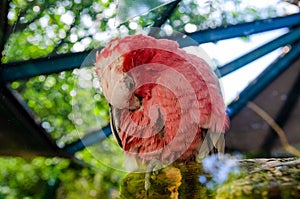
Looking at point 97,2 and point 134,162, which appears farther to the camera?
point 97,2

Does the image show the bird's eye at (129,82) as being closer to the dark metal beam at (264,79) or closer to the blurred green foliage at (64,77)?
the blurred green foliage at (64,77)

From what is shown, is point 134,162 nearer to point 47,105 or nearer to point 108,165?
point 108,165

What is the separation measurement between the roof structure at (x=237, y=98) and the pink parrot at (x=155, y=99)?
88mm

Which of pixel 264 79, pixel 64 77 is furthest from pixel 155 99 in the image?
pixel 264 79

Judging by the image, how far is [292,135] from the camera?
65cm

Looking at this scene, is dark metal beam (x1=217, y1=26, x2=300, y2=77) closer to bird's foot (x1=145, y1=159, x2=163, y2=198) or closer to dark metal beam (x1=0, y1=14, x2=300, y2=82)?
dark metal beam (x1=0, y1=14, x2=300, y2=82)

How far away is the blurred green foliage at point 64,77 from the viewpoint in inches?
22.5

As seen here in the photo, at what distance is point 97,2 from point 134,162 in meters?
0.27

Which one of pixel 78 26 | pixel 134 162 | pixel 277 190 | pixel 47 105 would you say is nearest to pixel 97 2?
pixel 78 26

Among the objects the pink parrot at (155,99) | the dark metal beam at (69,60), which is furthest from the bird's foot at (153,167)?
the dark metal beam at (69,60)

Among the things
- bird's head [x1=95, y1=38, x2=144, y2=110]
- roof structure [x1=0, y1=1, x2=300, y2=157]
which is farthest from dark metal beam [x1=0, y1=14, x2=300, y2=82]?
bird's head [x1=95, y1=38, x2=144, y2=110]

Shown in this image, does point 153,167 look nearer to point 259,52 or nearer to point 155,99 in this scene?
point 155,99

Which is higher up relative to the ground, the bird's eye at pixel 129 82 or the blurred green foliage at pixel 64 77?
the bird's eye at pixel 129 82

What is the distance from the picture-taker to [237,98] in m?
0.65
